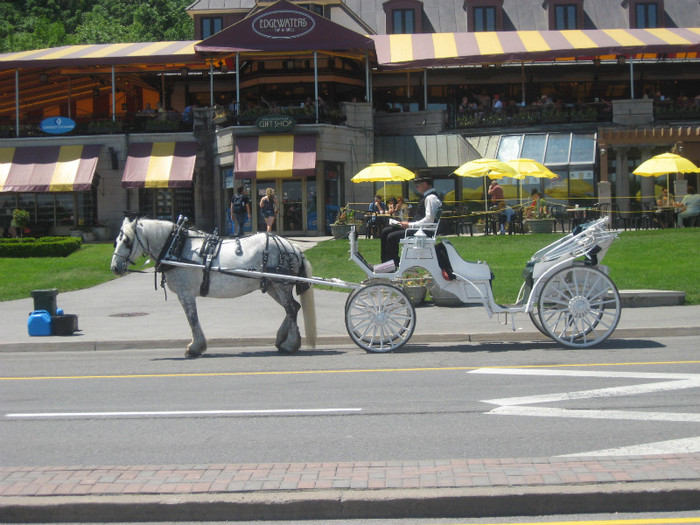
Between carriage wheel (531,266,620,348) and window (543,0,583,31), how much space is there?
39.9 m

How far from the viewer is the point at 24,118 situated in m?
39.4

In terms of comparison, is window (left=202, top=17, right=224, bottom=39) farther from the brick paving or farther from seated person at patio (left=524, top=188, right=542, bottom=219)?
the brick paving

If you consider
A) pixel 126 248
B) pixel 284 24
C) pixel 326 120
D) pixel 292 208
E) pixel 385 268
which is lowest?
pixel 385 268

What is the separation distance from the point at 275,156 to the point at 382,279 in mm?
22536

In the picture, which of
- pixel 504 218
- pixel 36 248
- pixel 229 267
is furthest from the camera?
pixel 504 218

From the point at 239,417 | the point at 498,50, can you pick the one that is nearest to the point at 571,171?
the point at 498,50

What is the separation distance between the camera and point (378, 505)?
5.29m

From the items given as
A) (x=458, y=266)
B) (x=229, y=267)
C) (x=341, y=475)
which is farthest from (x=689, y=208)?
(x=341, y=475)

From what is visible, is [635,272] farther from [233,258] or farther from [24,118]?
[24,118]

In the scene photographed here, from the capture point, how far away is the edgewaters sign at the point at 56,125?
3747 cm

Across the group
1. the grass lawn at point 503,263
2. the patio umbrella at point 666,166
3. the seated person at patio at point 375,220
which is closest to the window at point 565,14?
the patio umbrella at point 666,166

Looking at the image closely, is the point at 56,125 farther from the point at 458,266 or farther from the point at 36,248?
the point at 458,266

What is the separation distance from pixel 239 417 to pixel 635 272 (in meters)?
13.5

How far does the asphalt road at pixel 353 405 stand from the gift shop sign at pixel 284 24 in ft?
83.1
